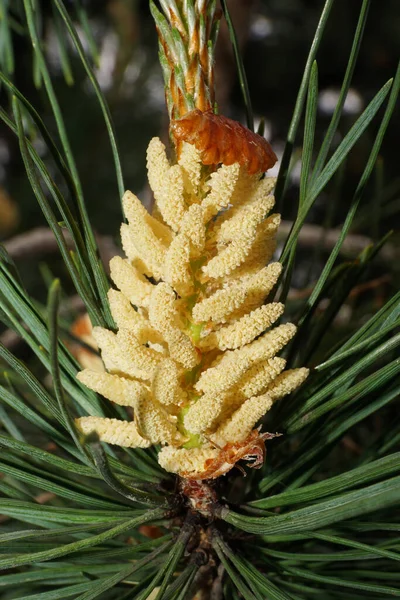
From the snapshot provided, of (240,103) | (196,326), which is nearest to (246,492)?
(196,326)

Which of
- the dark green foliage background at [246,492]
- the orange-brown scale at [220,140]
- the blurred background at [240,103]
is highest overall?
the blurred background at [240,103]

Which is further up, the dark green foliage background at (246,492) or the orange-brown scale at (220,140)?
the orange-brown scale at (220,140)

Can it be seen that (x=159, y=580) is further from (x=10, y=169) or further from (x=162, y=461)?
(x=10, y=169)

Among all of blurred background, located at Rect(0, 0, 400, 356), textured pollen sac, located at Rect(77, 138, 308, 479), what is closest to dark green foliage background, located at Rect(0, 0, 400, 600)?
textured pollen sac, located at Rect(77, 138, 308, 479)

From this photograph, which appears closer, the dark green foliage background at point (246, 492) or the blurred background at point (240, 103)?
the dark green foliage background at point (246, 492)

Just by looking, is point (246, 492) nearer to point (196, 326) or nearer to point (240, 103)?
point (196, 326)

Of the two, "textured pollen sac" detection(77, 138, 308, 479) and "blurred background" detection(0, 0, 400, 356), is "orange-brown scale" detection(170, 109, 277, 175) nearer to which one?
"textured pollen sac" detection(77, 138, 308, 479)

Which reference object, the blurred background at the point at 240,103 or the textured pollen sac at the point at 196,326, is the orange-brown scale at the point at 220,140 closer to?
the textured pollen sac at the point at 196,326

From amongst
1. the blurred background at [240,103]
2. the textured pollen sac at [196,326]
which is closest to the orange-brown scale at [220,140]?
the textured pollen sac at [196,326]
